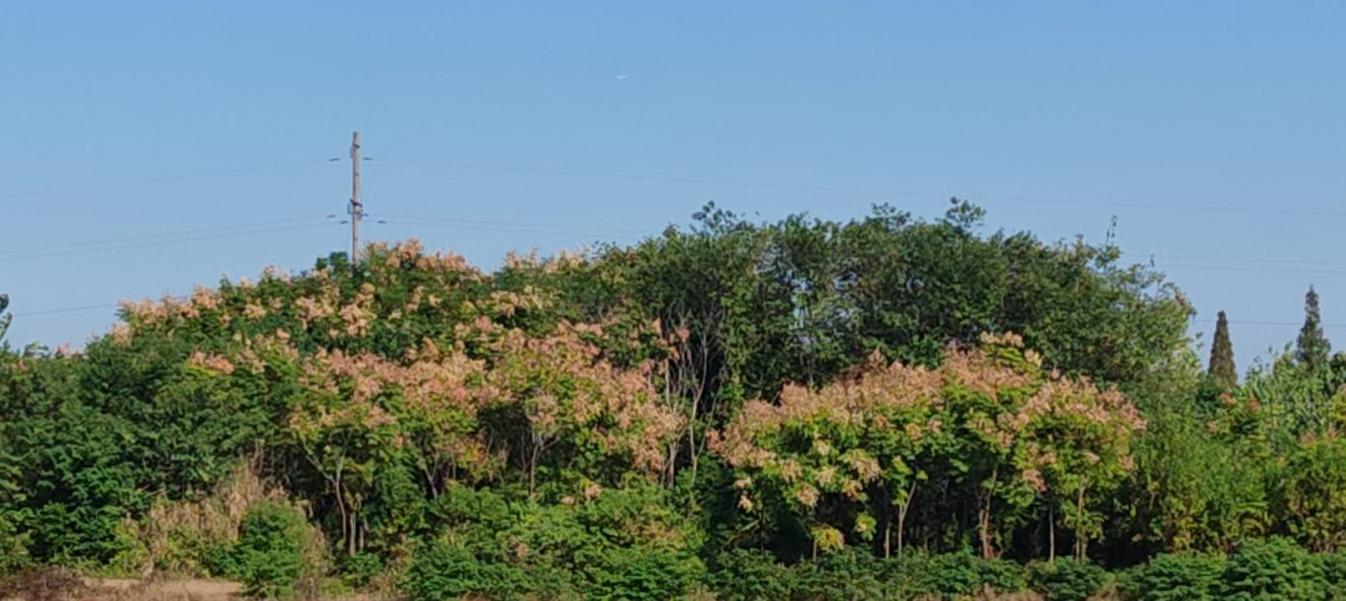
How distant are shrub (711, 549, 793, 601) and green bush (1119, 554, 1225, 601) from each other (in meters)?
3.17

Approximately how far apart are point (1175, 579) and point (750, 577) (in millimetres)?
3932

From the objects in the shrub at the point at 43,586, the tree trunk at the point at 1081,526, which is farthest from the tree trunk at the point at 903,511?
the shrub at the point at 43,586

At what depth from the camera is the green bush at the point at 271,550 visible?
16.0 m

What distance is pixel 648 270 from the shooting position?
20.9 meters

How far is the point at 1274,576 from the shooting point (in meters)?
14.2

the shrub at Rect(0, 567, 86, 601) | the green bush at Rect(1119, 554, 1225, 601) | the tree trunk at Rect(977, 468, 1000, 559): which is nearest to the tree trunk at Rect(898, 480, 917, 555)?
the tree trunk at Rect(977, 468, 1000, 559)

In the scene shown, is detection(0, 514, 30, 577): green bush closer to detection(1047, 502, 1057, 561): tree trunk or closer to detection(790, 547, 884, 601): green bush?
detection(790, 547, 884, 601): green bush

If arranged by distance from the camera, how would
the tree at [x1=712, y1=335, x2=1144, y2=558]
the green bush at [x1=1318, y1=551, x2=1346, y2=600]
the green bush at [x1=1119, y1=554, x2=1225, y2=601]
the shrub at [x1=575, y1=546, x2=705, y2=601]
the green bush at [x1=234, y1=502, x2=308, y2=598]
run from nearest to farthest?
the green bush at [x1=1318, y1=551, x2=1346, y2=600], the green bush at [x1=1119, y1=554, x2=1225, y2=601], the tree at [x1=712, y1=335, x2=1144, y2=558], the shrub at [x1=575, y1=546, x2=705, y2=601], the green bush at [x1=234, y1=502, x2=308, y2=598]

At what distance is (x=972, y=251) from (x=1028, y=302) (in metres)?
0.91

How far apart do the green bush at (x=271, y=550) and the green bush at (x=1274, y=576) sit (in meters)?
8.93

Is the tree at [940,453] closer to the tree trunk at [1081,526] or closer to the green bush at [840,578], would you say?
the tree trunk at [1081,526]

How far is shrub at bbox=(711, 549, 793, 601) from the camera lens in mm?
15484

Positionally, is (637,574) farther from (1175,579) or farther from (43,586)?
(43,586)

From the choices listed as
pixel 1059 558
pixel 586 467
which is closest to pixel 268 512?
pixel 586 467
